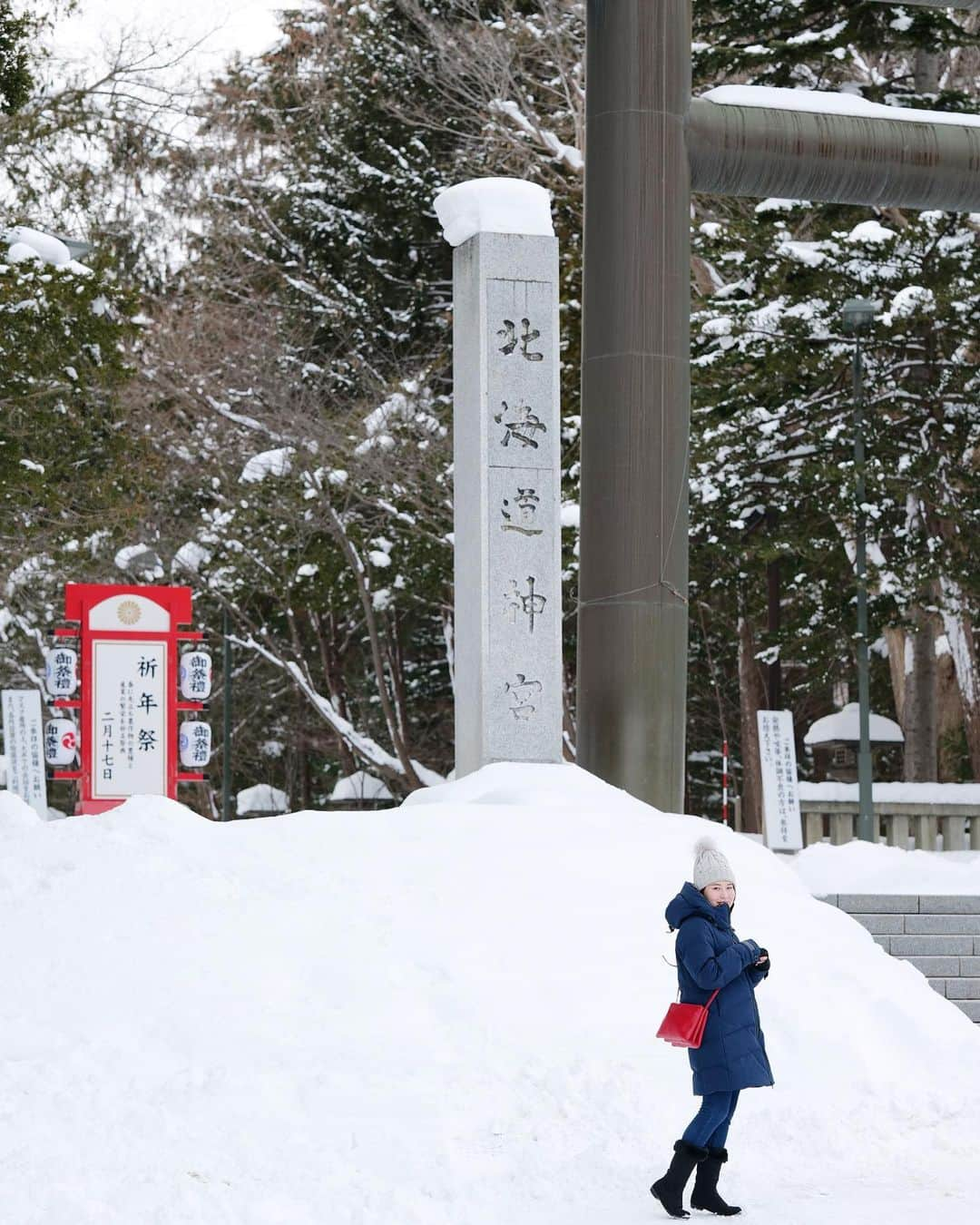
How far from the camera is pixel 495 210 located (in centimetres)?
1198

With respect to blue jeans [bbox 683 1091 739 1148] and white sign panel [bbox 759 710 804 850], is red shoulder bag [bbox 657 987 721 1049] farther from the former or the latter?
white sign panel [bbox 759 710 804 850]

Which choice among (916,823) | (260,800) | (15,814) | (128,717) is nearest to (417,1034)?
(15,814)

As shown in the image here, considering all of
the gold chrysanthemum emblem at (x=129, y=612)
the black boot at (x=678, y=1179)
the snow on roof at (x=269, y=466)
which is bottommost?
the black boot at (x=678, y=1179)

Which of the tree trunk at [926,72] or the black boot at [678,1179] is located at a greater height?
the tree trunk at [926,72]

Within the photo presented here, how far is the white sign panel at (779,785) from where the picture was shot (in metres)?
15.4

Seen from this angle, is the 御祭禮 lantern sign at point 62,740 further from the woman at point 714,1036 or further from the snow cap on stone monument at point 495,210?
the woman at point 714,1036

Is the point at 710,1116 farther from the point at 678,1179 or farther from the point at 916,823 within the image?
the point at 916,823

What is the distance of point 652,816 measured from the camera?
33.4 ft

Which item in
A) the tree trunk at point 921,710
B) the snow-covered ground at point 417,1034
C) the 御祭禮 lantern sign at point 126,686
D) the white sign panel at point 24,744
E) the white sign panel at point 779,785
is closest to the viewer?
the snow-covered ground at point 417,1034

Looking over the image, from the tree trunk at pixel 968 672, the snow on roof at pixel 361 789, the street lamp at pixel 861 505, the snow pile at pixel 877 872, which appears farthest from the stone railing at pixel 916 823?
the snow on roof at pixel 361 789

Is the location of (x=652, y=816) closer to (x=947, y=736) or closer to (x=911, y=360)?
(x=911, y=360)

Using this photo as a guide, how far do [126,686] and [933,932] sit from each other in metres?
6.42

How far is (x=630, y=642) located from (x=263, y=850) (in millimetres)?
3863

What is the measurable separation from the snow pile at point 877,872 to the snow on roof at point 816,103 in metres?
5.35
